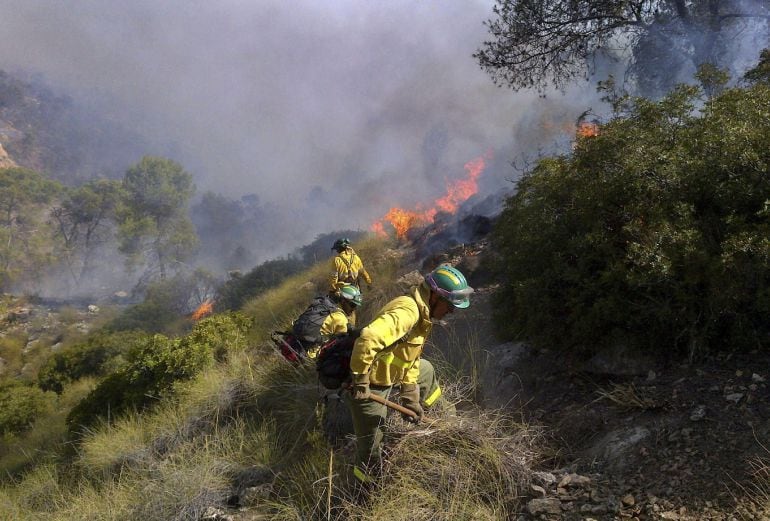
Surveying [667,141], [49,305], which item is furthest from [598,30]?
[49,305]

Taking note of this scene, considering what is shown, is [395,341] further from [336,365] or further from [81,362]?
[81,362]

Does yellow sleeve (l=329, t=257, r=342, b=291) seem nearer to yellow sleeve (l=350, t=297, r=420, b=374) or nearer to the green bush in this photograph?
yellow sleeve (l=350, t=297, r=420, b=374)

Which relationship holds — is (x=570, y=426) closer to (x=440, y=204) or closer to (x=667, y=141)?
(x=667, y=141)

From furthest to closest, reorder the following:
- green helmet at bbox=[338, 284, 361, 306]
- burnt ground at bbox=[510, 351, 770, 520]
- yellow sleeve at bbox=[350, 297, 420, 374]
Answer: green helmet at bbox=[338, 284, 361, 306] < yellow sleeve at bbox=[350, 297, 420, 374] < burnt ground at bbox=[510, 351, 770, 520]

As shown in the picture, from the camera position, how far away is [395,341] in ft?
11.0

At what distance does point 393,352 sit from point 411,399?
1.56 ft

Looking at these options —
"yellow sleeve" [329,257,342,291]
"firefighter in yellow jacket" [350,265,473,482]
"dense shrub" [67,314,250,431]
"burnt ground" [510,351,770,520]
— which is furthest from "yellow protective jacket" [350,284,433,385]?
"dense shrub" [67,314,250,431]

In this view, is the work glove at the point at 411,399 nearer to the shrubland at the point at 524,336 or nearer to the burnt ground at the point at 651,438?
the shrubland at the point at 524,336

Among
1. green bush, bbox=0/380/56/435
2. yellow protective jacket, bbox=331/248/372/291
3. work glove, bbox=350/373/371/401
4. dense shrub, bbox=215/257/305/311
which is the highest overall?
dense shrub, bbox=215/257/305/311

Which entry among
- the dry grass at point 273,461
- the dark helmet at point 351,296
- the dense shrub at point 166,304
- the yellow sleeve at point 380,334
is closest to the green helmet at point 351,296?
the dark helmet at point 351,296

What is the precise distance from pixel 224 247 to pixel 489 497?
54.1 meters

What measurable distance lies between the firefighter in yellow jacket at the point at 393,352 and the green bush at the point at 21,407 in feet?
34.4

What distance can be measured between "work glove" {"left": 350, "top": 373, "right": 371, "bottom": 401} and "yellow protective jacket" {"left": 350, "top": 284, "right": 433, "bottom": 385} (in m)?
0.04

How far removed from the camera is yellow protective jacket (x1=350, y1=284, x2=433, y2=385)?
10.6 ft
